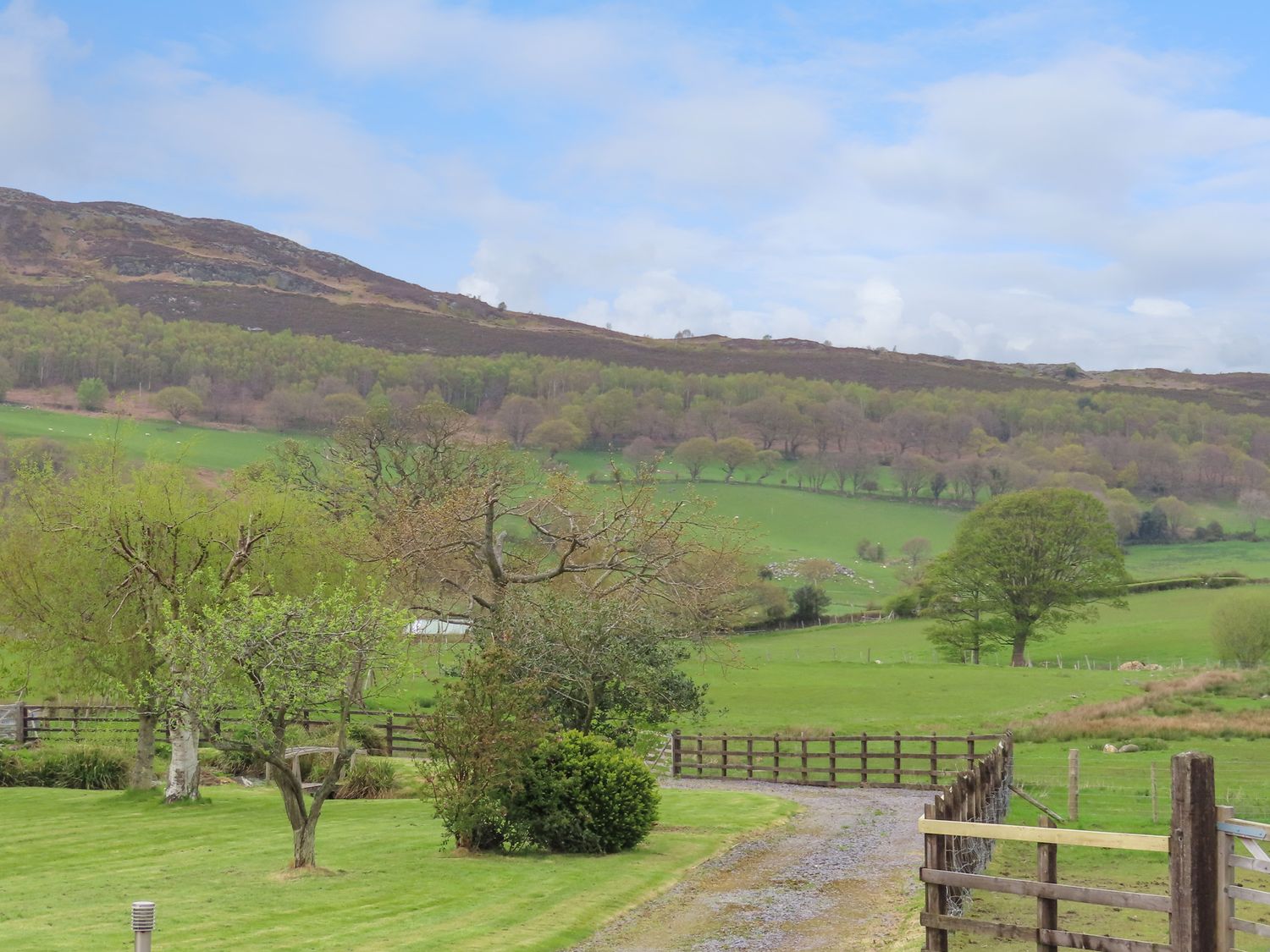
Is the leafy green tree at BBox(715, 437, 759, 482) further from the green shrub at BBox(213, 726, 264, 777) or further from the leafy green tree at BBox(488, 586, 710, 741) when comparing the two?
the leafy green tree at BBox(488, 586, 710, 741)

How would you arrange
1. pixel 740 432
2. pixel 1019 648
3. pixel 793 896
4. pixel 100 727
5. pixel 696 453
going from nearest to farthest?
pixel 793 896 < pixel 100 727 < pixel 1019 648 < pixel 696 453 < pixel 740 432

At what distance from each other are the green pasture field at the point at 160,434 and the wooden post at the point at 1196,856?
116 metres

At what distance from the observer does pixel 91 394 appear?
16662 cm

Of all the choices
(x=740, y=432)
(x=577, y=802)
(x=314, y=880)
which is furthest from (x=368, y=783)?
(x=740, y=432)

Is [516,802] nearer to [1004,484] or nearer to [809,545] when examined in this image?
[809,545]

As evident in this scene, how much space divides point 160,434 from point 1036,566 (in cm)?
10828

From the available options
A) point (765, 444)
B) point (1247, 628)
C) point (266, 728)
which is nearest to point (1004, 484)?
point (765, 444)

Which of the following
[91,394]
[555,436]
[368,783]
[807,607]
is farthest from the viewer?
[91,394]

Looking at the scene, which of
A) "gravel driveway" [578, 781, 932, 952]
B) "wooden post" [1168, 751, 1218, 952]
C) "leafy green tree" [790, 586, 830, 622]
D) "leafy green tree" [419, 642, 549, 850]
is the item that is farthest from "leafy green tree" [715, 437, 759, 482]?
"wooden post" [1168, 751, 1218, 952]

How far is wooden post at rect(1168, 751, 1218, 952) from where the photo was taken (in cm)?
919

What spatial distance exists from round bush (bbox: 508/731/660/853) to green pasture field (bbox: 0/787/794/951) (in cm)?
51

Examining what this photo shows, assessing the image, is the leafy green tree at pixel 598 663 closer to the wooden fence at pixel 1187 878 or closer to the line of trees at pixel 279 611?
the line of trees at pixel 279 611

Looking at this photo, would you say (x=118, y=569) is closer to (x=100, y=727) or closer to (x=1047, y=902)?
(x=100, y=727)

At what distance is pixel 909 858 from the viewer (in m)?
19.7
